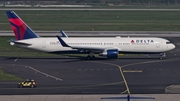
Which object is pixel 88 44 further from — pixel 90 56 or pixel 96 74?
pixel 96 74

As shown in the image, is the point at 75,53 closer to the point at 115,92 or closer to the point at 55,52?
the point at 55,52

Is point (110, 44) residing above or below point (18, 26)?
below

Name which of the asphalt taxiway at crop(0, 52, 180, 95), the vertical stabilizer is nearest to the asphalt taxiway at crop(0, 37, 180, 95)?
the asphalt taxiway at crop(0, 52, 180, 95)

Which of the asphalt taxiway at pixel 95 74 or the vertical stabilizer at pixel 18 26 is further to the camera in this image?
the vertical stabilizer at pixel 18 26

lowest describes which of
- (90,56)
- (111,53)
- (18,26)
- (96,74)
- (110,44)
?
(90,56)

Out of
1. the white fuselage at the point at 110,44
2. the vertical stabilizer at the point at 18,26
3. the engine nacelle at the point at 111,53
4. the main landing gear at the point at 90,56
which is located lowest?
the main landing gear at the point at 90,56

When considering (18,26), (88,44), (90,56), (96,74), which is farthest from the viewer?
(90,56)

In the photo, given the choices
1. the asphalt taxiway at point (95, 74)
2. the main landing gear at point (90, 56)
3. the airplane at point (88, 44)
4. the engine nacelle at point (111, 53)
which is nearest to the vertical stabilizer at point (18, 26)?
the airplane at point (88, 44)

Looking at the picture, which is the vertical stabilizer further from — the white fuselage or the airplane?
the white fuselage

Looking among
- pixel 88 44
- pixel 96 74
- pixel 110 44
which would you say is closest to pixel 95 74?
pixel 96 74

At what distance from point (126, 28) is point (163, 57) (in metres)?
46.9

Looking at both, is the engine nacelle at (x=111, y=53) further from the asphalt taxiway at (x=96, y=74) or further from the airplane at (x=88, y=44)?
the asphalt taxiway at (x=96, y=74)

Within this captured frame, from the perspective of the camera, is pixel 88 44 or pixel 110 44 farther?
pixel 110 44

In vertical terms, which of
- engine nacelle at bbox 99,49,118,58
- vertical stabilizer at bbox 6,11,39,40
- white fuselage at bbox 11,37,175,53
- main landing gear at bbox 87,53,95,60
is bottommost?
main landing gear at bbox 87,53,95,60
